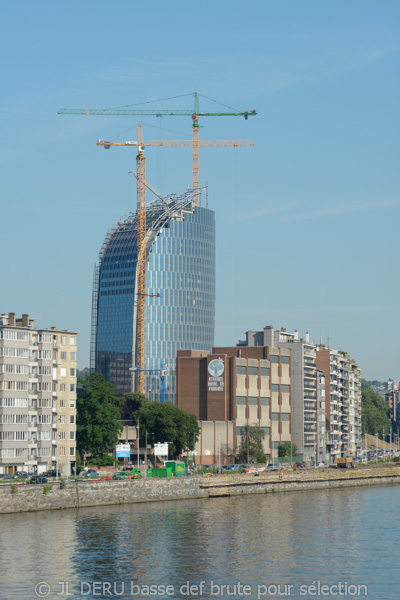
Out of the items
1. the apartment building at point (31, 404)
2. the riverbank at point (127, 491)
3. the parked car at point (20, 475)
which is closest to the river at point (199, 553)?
the riverbank at point (127, 491)

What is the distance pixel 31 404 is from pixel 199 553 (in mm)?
96429

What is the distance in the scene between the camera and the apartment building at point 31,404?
187250 mm

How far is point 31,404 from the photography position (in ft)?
632

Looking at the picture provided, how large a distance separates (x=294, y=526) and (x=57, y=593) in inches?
2022

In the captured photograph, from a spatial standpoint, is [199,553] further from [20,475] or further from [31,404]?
[31,404]

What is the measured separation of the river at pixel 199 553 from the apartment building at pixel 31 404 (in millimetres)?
42933

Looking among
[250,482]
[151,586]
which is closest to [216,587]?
[151,586]

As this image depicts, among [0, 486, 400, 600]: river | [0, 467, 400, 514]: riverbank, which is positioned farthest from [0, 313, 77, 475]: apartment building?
[0, 486, 400, 600]: river

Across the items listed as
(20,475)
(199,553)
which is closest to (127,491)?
(20,475)

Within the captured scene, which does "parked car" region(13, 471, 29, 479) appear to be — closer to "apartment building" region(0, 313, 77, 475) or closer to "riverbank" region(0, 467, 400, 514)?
"apartment building" region(0, 313, 77, 475)

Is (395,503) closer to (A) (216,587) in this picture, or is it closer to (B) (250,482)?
(B) (250,482)

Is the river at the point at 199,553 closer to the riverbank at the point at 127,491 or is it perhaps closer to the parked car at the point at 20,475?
the riverbank at the point at 127,491

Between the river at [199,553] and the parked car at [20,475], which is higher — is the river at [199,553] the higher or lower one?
the lower one

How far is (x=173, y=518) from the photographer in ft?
443
